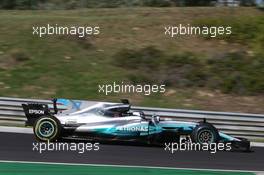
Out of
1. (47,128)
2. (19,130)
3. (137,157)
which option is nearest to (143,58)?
(19,130)

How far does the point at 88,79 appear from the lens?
17703 mm

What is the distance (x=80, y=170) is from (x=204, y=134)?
342 centimetres

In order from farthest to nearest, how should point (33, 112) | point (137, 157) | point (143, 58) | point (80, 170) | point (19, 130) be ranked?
1. point (143, 58)
2. point (19, 130)
3. point (33, 112)
4. point (137, 157)
5. point (80, 170)

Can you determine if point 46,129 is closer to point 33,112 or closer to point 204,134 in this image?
point 33,112

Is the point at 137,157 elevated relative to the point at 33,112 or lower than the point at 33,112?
lower

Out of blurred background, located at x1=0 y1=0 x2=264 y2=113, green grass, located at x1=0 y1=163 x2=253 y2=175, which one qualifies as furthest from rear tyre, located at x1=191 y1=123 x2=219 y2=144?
blurred background, located at x1=0 y1=0 x2=264 y2=113

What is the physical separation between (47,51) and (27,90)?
2551mm

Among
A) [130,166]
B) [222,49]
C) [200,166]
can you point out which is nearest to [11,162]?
[130,166]

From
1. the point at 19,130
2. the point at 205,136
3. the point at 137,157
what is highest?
the point at 137,157

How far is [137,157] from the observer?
10.4 m

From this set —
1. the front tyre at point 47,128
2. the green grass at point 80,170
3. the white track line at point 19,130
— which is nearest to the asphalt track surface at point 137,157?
the front tyre at point 47,128

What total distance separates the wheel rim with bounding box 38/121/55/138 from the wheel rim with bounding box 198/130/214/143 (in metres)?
2.72

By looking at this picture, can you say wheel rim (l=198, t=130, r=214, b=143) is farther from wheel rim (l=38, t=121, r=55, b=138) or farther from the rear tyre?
wheel rim (l=38, t=121, r=55, b=138)

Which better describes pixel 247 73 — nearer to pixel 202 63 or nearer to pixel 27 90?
pixel 202 63
